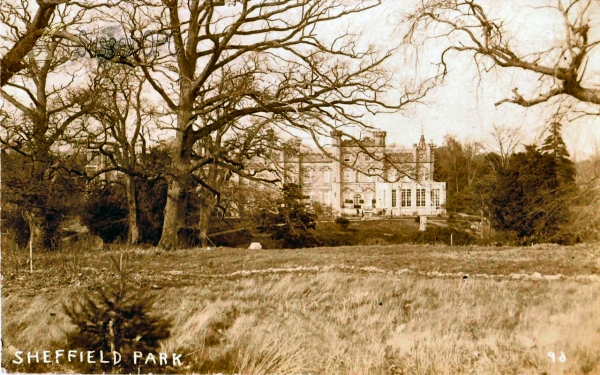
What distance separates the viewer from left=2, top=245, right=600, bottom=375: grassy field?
13.5ft

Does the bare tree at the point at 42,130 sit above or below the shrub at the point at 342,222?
above

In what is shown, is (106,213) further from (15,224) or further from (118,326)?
(118,326)

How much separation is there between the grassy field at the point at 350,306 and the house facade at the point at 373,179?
1.36 ft

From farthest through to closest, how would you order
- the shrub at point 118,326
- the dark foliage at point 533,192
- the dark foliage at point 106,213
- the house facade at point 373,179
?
1. the dark foliage at point 106,213
2. the house facade at point 373,179
3. the dark foliage at point 533,192
4. the shrub at point 118,326

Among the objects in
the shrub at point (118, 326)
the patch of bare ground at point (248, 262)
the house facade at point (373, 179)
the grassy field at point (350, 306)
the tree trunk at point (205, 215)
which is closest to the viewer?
the shrub at point (118, 326)

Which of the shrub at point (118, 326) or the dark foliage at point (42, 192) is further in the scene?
the dark foliage at point (42, 192)

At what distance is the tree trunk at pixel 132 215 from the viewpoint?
194 inches

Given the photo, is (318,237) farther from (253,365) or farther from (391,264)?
(253,365)

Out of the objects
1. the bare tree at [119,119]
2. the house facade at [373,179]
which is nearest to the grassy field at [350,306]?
the house facade at [373,179]

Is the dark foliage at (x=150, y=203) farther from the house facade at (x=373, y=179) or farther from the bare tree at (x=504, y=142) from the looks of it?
the bare tree at (x=504, y=142)

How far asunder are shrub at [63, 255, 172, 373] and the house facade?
182 cm

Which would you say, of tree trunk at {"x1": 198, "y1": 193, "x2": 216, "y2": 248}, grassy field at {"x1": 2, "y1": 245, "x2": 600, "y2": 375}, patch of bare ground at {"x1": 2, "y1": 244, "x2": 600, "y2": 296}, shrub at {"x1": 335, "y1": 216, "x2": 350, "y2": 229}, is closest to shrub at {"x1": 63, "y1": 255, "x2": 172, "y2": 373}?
grassy field at {"x1": 2, "y1": 245, "x2": 600, "y2": 375}

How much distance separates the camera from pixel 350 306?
4.42 metres

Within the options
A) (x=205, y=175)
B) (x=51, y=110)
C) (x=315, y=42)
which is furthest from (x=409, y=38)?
(x=51, y=110)
